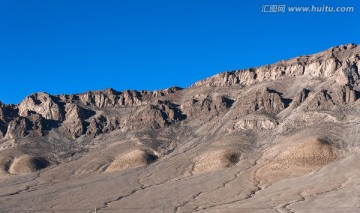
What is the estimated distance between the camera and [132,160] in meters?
165

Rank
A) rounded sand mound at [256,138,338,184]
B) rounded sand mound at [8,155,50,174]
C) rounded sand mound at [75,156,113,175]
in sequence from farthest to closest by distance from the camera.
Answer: rounded sand mound at [8,155,50,174] → rounded sand mound at [75,156,113,175] → rounded sand mound at [256,138,338,184]

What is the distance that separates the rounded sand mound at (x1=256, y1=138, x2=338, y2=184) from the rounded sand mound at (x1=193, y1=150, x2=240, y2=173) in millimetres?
14790

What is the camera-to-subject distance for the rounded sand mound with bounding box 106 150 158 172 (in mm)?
161750

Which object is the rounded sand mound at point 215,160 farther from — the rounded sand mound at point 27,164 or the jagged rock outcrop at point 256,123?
the rounded sand mound at point 27,164

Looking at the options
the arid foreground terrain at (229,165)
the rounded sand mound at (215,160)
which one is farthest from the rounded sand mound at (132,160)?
the rounded sand mound at (215,160)

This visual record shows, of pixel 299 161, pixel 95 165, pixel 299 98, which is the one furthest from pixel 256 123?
pixel 95 165

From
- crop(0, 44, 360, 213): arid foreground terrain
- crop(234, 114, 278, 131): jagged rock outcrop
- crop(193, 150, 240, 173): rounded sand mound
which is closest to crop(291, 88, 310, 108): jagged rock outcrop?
crop(0, 44, 360, 213): arid foreground terrain

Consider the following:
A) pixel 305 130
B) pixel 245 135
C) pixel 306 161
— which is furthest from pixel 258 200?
pixel 245 135

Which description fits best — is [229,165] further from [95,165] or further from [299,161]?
[95,165]

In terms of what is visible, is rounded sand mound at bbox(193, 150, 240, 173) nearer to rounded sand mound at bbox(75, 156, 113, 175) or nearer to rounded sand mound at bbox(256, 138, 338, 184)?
rounded sand mound at bbox(256, 138, 338, 184)

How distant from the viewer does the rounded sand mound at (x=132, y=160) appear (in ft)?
531

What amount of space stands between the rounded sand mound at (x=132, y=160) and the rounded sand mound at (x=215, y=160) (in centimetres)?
1889

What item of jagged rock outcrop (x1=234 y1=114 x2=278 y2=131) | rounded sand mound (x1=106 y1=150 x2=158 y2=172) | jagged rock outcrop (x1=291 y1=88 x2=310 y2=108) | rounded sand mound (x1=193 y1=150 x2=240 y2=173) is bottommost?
rounded sand mound (x1=193 y1=150 x2=240 y2=173)

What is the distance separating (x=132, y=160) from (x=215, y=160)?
2957 cm
